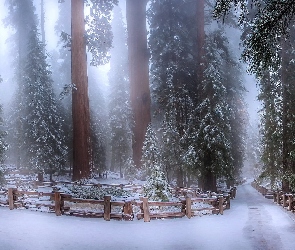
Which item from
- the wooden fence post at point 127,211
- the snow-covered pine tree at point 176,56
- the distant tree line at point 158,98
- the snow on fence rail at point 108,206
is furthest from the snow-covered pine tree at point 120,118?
the wooden fence post at point 127,211

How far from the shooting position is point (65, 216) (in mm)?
13383

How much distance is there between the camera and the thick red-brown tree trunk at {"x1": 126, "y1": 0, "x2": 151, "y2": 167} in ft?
78.0

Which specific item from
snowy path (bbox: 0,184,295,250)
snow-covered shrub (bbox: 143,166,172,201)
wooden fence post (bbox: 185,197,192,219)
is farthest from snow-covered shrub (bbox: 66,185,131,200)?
wooden fence post (bbox: 185,197,192,219)

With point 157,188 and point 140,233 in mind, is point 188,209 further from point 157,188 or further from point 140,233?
point 140,233

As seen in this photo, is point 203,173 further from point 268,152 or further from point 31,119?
point 31,119

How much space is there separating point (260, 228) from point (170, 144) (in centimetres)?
1241

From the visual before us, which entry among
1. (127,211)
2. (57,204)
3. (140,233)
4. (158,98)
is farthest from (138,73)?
(140,233)

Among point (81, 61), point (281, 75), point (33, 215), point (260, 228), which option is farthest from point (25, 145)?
point (260, 228)

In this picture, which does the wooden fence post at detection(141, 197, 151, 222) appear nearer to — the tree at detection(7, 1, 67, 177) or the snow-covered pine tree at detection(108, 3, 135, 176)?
the tree at detection(7, 1, 67, 177)

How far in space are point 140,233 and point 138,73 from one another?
14425 mm

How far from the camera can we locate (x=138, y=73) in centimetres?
2395

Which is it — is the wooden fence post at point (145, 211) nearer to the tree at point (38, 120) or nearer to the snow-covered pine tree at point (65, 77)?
the snow-covered pine tree at point (65, 77)

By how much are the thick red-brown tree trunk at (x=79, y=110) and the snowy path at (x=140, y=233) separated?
5065 millimetres

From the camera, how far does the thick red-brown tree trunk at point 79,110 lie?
1881 cm
